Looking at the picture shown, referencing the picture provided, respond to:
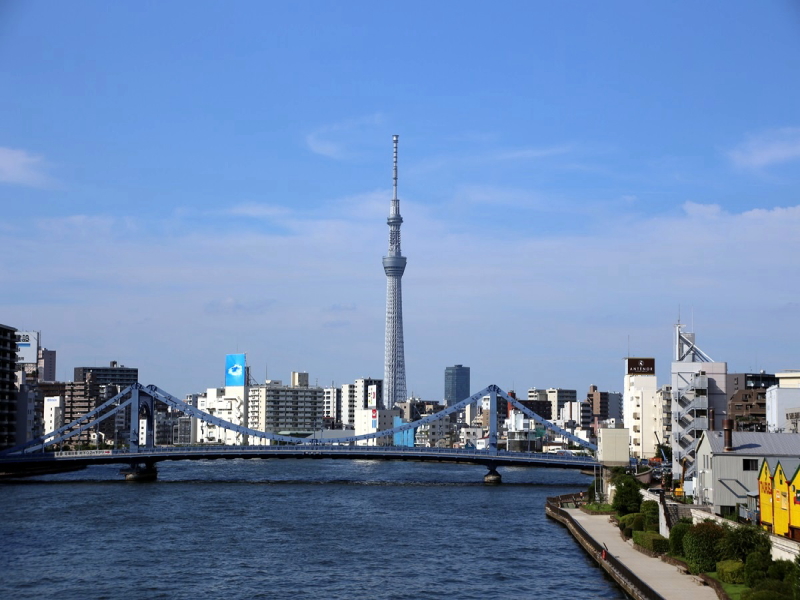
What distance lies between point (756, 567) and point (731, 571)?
1623 mm

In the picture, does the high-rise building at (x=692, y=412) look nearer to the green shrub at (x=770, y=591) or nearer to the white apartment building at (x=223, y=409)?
the green shrub at (x=770, y=591)

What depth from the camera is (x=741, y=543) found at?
30.3 metres

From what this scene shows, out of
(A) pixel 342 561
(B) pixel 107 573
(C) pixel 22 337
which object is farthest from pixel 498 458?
(C) pixel 22 337

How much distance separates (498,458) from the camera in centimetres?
8188

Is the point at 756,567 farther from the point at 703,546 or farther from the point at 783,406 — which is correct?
the point at 783,406

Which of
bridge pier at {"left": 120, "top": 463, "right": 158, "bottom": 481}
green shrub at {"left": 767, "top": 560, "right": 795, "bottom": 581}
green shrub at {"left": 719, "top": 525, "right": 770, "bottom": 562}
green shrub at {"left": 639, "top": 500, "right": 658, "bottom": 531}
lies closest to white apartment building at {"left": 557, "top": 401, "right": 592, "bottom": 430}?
bridge pier at {"left": 120, "top": 463, "right": 158, "bottom": 481}

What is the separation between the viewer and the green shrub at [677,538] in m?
34.3

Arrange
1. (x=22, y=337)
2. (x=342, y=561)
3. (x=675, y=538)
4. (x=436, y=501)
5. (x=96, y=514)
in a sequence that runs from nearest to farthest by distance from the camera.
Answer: (x=675, y=538) < (x=342, y=561) < (x=96, y=514) < (x=436, y=501) < (x=22, y=337)

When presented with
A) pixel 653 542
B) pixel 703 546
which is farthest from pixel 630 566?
pixel 703 546

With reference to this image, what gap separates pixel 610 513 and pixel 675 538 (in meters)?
17.7

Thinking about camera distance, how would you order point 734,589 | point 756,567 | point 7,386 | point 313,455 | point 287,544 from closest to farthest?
1. point 756,567
2. point 734,589
3. point 287,544
4. point 313,455
5. point 7,386

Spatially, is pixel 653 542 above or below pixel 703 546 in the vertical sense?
below

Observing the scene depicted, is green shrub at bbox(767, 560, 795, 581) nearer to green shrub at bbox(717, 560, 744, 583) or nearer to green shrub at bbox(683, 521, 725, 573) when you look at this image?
green shrub at bbox(717, 560, 744, 583)

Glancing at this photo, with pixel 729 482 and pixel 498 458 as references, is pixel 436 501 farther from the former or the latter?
pixel 729 482
